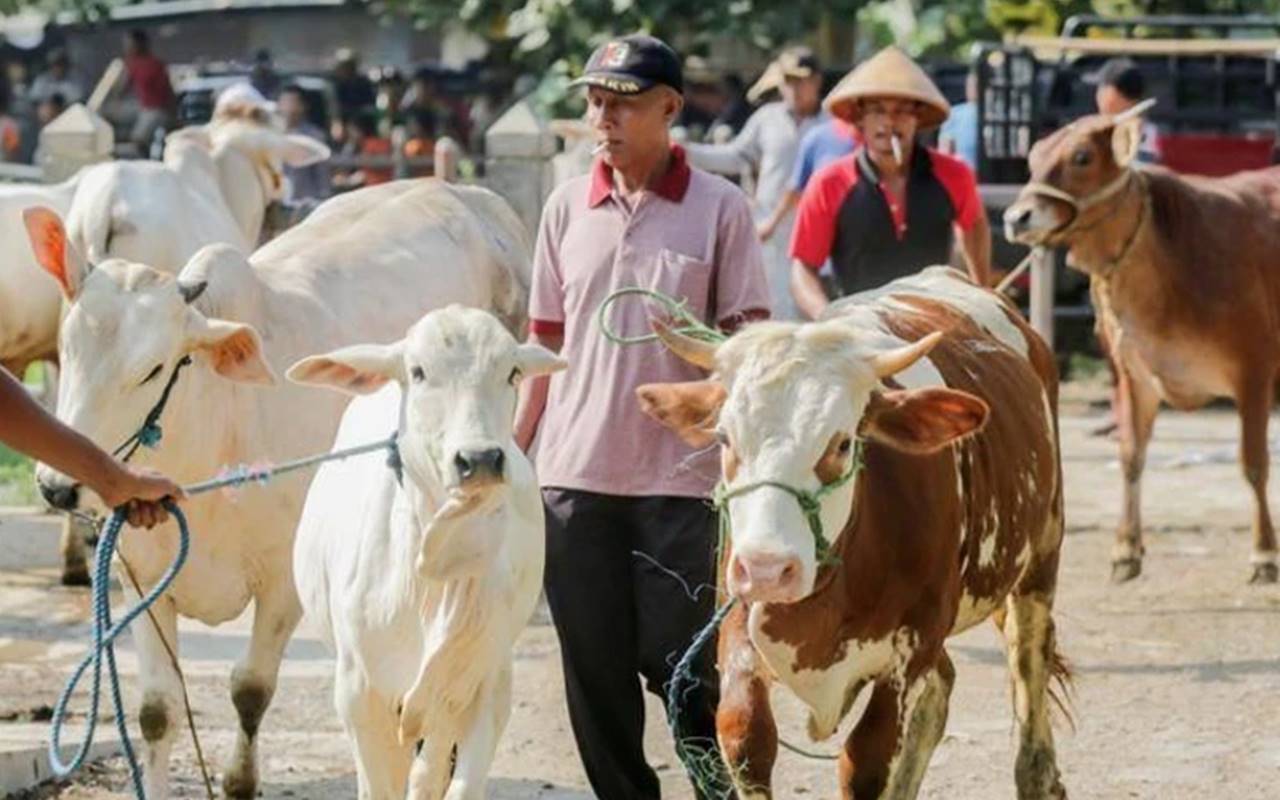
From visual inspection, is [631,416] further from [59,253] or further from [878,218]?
[878,218]

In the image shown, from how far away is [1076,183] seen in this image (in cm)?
1207

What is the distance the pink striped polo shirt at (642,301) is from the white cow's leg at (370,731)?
→ 73 centimetres

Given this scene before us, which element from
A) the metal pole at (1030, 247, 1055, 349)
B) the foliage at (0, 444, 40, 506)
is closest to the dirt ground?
the foliage at (0, 444, 40, 506)

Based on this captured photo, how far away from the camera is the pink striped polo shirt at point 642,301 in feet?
22.4

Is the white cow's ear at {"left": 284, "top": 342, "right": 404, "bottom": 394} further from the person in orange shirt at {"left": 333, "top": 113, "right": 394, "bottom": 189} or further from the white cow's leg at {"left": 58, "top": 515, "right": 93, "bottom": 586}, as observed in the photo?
the person in orange shirt at {"left": 333, "top": 113, "right": 394, "bottom": 189}

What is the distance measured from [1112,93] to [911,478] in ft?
27.1

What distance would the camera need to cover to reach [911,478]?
6516mm

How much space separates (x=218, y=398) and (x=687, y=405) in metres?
2.14

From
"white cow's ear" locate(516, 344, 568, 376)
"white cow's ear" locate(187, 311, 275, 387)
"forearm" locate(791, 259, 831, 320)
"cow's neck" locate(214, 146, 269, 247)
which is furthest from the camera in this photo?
"cow's neck" locate(214, 146, 269, 247)

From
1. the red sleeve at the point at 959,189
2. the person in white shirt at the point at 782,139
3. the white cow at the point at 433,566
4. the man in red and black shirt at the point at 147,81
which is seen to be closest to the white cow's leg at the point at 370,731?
the white cow at the point at 433,566

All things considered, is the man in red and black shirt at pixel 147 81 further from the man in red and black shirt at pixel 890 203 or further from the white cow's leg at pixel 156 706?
the white cow's leg at pixel 156 706

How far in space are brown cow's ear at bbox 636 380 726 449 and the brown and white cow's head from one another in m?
5.89

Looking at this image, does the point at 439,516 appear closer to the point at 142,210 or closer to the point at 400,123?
the point at 142,210

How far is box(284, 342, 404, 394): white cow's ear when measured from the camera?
648cm
